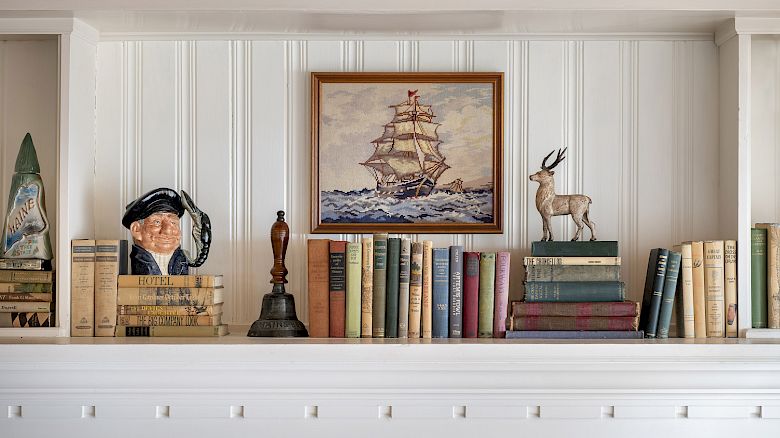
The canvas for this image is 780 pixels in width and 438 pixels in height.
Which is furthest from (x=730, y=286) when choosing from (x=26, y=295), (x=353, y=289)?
(x=26, y=295)

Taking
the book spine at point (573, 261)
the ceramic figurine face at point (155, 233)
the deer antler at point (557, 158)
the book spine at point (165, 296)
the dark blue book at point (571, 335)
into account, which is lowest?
the dark blue book at point (571, 335)

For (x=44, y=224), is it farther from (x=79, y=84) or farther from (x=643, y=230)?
(x=643, y=230)

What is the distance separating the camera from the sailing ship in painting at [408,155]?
2.16 m

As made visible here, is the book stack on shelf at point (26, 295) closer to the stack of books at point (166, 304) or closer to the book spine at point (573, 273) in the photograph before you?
the stack of books at point (166, 304)

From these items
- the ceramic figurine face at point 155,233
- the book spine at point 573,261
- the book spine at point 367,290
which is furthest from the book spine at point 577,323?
the ceramic figurine face at point 155,233

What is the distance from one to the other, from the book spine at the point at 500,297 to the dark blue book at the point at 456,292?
0.28 feet

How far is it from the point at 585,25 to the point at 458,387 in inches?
36.7

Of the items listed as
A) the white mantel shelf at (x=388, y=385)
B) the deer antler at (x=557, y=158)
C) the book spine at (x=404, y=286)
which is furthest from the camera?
the deer antler at (x=557, y=158)

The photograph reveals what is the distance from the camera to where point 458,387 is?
6.18ft

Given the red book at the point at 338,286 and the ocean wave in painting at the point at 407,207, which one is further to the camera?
the ocean wave in painting at the point at 407,207

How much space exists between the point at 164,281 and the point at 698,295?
126cm

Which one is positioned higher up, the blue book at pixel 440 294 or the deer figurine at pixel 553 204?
the deer figurine at pixel 553 204

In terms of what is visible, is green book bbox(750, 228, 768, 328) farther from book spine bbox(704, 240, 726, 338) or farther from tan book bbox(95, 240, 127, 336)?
tan book bbox(95, 240, 127, 336)

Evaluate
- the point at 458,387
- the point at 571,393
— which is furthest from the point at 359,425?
the point at 571,393
